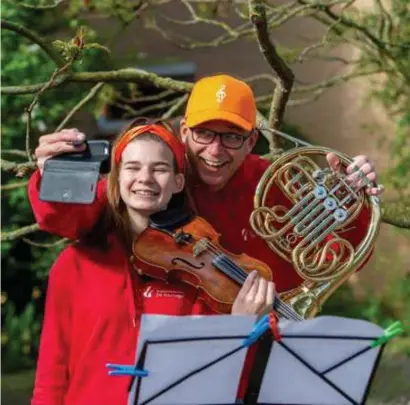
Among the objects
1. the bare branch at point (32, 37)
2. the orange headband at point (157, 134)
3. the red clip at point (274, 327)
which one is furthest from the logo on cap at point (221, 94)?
the bare branch at point (32, 37)

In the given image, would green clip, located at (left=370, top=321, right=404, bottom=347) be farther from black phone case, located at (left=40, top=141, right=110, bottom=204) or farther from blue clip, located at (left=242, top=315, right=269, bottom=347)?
black phone case, located at (left=40, top=141, right=110, bottom=204)

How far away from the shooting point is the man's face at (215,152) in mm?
2639

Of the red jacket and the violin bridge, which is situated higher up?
the violin bridge

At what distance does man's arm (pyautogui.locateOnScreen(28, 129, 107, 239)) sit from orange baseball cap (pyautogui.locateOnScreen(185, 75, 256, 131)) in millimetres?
324

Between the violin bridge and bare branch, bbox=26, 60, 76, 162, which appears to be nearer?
the violin bridge

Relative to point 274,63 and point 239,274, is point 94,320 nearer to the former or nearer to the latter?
point 239,274

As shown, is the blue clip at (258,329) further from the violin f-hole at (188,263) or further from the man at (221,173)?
the man at (221,173)

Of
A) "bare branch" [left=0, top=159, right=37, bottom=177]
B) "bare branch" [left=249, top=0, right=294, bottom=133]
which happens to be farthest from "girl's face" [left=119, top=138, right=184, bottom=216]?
"bare branch" [left=0, top=159, right=37, bottom=177]

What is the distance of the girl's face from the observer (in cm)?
254

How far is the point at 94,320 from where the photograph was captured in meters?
2.56

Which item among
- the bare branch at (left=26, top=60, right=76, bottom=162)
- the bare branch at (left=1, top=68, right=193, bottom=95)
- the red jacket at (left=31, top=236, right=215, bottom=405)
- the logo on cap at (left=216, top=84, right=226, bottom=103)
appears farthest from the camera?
the bare branch at (left=1, top=68, right=193, bottom=95)

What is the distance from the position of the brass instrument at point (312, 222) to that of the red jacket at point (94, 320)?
260 mm

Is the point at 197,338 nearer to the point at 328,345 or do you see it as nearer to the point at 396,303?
the point at 328,345

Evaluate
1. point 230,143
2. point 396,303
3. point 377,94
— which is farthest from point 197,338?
point 396,303
